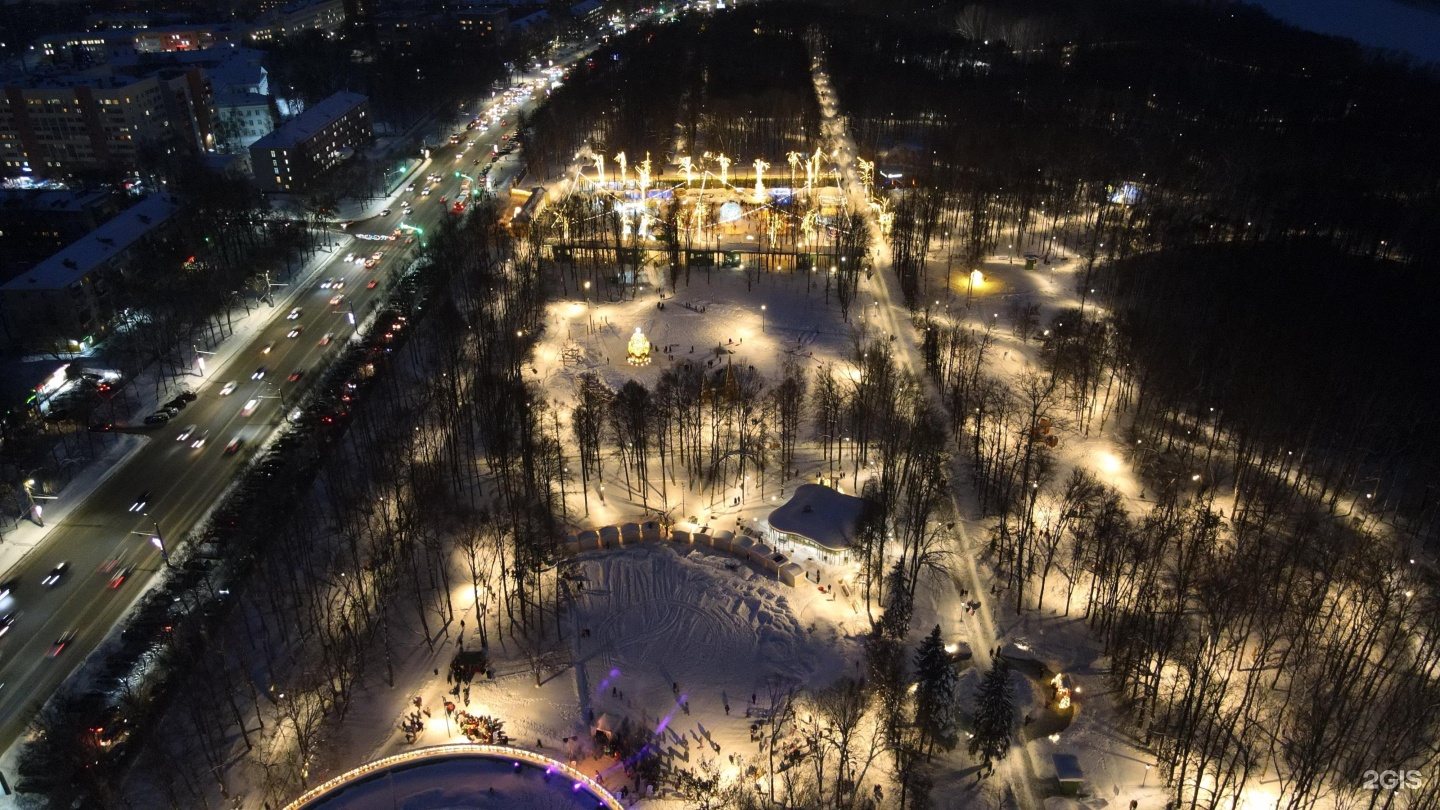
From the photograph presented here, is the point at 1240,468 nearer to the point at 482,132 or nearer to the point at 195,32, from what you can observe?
the point at 482,132

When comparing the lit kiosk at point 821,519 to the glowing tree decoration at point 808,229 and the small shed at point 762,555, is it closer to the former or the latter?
the small shed at point 762,555

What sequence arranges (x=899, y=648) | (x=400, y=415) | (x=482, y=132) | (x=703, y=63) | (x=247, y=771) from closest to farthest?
(x=247, y=771) → (x=899, y=648) → (x=400, y=415) → (x=482, y=132) → (x=703, y=63)

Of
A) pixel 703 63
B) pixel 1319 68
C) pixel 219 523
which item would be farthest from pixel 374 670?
pixel 1319 68

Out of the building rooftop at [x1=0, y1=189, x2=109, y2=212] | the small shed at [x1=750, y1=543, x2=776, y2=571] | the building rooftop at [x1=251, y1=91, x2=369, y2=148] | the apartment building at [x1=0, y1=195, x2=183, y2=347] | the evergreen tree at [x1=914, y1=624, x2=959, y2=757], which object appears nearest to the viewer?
the evergreen tree at [x1=914, y1=624, x2=959, y2=757]

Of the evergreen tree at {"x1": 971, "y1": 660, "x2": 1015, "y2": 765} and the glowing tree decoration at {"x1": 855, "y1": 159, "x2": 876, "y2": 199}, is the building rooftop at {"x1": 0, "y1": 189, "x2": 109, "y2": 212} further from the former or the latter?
the evergreen tree at {"x1": 971, "y1": 660, "x2": 1015, "y2": 765}

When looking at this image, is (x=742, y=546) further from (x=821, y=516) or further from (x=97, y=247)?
(x=97, y=247)

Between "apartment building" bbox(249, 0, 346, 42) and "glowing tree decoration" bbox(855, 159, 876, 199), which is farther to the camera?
"apartment building" bbox(249, 0, 346, 42)

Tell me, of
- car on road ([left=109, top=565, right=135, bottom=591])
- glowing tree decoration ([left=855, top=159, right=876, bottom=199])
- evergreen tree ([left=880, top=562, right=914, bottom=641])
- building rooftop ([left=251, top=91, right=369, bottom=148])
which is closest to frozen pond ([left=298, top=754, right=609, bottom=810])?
evergreen tree ([left=880, top=562, right=914, bottom=641])

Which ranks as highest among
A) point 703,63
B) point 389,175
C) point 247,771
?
point 703,63

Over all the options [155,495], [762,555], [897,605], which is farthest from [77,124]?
[897,605]
